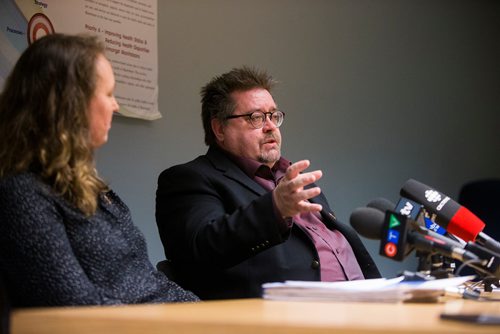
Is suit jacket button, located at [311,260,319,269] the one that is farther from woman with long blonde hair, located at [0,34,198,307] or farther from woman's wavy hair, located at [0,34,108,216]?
woman's wavy hair, located at [0,34,108,216]

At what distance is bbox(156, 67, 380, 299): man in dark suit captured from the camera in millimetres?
2055

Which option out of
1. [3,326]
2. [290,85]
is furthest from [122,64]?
[3,326]

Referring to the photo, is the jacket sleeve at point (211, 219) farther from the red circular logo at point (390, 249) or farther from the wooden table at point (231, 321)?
the wooden table at point (231, 321)

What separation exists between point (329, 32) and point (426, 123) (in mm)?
846

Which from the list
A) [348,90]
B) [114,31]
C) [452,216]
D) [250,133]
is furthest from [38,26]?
[348,90]

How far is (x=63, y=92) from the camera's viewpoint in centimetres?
163

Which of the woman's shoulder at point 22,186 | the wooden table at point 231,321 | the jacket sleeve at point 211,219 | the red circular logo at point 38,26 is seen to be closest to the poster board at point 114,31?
the red circular logo at point 38,26

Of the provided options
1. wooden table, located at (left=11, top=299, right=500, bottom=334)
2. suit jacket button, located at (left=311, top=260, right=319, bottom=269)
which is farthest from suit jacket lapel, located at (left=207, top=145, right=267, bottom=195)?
wooden table, located at (left=11, top=299, right=500, bottom=334)

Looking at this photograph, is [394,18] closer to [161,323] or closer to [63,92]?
[63,92]

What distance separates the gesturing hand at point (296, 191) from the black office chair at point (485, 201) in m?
2.25

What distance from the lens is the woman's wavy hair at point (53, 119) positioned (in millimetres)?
1584

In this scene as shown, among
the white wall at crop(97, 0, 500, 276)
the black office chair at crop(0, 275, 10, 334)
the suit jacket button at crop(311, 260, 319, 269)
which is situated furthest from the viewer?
the white wall at crop(97, 0, 500, 276)

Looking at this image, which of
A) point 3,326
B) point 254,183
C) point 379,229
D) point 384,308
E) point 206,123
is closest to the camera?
point 3,326

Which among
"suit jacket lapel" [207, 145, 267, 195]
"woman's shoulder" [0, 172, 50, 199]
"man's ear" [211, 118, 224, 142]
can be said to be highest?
"man's ear" [211, 118, 224, 142]
